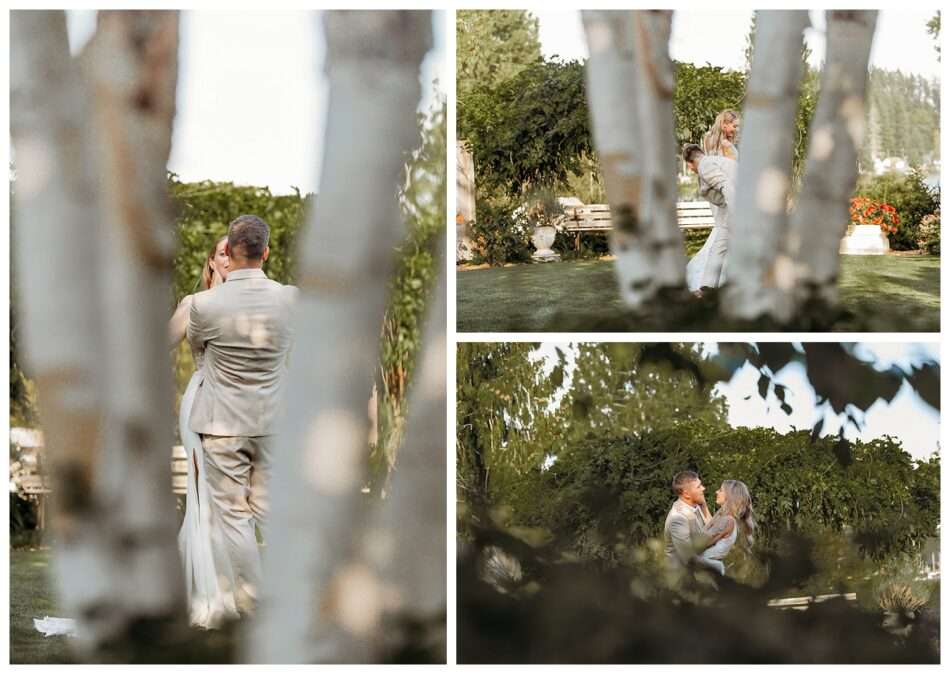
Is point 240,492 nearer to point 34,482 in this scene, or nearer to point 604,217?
point 34,482

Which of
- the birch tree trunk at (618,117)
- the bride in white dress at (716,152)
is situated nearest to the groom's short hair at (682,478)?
the bride in white dress at (716,152)

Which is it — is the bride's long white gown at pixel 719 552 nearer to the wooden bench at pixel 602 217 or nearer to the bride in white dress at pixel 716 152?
the bride in white dress at pixel 716 152

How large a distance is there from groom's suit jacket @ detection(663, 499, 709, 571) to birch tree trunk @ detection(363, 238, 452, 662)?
2.96 feet

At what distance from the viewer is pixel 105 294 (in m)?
5.68

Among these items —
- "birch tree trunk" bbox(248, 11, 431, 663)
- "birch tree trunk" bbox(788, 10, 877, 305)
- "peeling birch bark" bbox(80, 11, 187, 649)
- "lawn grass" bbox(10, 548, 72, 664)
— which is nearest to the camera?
"birch tree trunk" bbox(248, 11, 431, 663)

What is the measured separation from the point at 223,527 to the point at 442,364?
107 centimetres

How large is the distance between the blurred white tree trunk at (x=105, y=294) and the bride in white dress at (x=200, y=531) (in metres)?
0.06

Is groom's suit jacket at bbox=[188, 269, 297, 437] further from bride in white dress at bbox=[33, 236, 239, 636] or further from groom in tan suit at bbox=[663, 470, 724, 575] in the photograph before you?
groom in tan suit at bbox=[663, 470, 724, 575]

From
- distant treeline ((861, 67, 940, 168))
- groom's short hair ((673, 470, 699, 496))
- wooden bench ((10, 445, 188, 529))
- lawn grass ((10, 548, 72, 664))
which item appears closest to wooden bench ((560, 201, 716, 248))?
distant treeline ((861, 67, 940, 168))

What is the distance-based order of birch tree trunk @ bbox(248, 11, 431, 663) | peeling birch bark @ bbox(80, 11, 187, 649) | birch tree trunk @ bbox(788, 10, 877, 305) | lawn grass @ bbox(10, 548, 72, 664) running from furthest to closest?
lawn grass @ bbox(10, 548, 72, 664), birch tree trunk @ bbox(788, 10, 877, 305), peeling birch bark @ bbox(80, 11, 187, 649), birch tree trunk @ bbox(248, 11, 431, 663)

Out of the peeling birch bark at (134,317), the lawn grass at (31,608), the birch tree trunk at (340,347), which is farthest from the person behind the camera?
the lawn grass at (31,608)

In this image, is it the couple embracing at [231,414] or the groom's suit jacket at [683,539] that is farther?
the groom's suit jacket at [683,539]

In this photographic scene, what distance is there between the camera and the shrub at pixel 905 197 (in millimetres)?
5777

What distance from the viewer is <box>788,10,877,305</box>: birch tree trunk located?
19.0 feet
